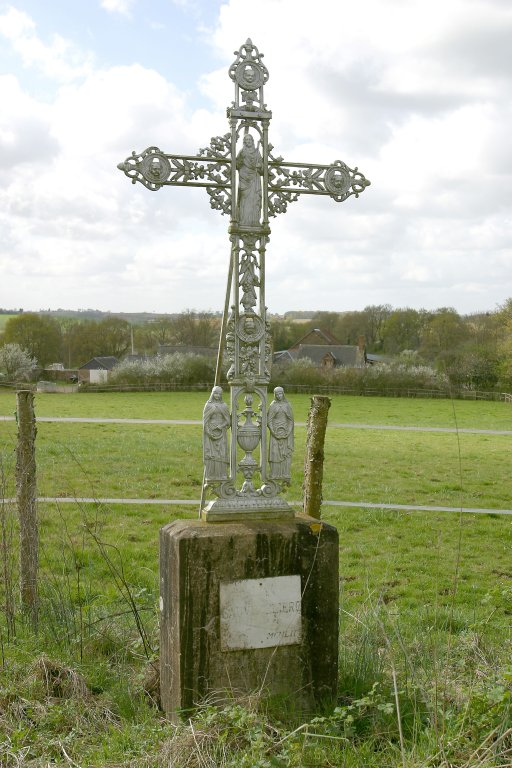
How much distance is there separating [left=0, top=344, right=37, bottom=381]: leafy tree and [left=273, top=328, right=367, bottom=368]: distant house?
17.9 m

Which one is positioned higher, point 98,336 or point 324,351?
point 98,336

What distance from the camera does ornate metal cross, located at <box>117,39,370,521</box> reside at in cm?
430

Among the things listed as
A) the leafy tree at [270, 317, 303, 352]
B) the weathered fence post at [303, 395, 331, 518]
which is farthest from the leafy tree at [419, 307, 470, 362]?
the weathered fence post at [303, 395, 331, 518]

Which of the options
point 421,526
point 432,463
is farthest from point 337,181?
point 432,463

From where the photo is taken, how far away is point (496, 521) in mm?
9945

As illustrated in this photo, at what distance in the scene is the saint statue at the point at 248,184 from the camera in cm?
442

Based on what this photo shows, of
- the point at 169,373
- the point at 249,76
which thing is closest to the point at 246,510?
the point at 249,76

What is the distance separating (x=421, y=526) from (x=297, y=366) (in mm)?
28463

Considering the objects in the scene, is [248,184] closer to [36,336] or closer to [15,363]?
[15,363]

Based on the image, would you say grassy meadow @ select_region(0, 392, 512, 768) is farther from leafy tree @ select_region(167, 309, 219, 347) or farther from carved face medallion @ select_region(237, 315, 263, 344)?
leafy tree @ select_region(167, 309, 219, 347)

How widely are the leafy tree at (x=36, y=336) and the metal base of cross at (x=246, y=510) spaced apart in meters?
46.1

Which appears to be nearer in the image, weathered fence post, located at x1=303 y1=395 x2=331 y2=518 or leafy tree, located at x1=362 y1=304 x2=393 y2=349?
weathered fence post, located at x1=303 y1=395 x2=331 y2=518

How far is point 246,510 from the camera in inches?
167

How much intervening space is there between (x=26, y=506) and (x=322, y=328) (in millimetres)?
56066
